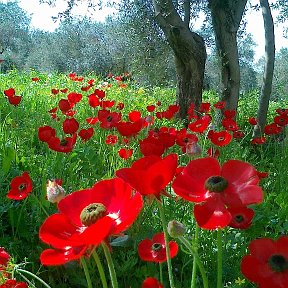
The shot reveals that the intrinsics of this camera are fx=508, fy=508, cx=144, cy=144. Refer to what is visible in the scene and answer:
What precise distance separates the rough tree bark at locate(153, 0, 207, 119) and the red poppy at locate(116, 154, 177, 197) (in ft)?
16.4

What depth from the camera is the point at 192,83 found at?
6023mm

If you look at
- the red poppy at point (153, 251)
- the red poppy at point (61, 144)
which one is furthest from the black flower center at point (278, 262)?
Answer: the red poppy at point (61, 144)

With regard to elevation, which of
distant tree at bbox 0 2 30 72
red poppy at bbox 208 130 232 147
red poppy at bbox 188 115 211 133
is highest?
distant tree at bbox 0 2 30 72

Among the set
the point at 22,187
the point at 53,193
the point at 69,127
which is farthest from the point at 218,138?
the point at 53,193

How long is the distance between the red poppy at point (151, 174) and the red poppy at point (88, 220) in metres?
0.02

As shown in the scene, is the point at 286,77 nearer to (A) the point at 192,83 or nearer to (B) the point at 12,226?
(A) the point at 192,83

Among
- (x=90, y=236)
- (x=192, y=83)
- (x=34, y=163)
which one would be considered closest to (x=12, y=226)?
(x=34, y=163)

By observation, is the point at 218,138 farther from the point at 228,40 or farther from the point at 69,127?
the point at 228,40

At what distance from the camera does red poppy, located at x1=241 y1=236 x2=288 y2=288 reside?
2.75ft

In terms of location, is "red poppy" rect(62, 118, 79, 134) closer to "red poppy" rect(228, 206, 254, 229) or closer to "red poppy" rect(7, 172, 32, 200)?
"red poppy" rect(7, 172, 32, 200)

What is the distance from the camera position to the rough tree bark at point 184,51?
559 centimetres

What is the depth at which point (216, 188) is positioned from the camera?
81 centimetres

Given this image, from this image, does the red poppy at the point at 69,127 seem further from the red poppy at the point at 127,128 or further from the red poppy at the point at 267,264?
the red poppy at the point at 267,264

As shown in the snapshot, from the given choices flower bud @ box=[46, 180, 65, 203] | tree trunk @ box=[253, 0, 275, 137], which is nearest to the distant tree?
tree trunk @ box=[253, 0, 275, 137]
